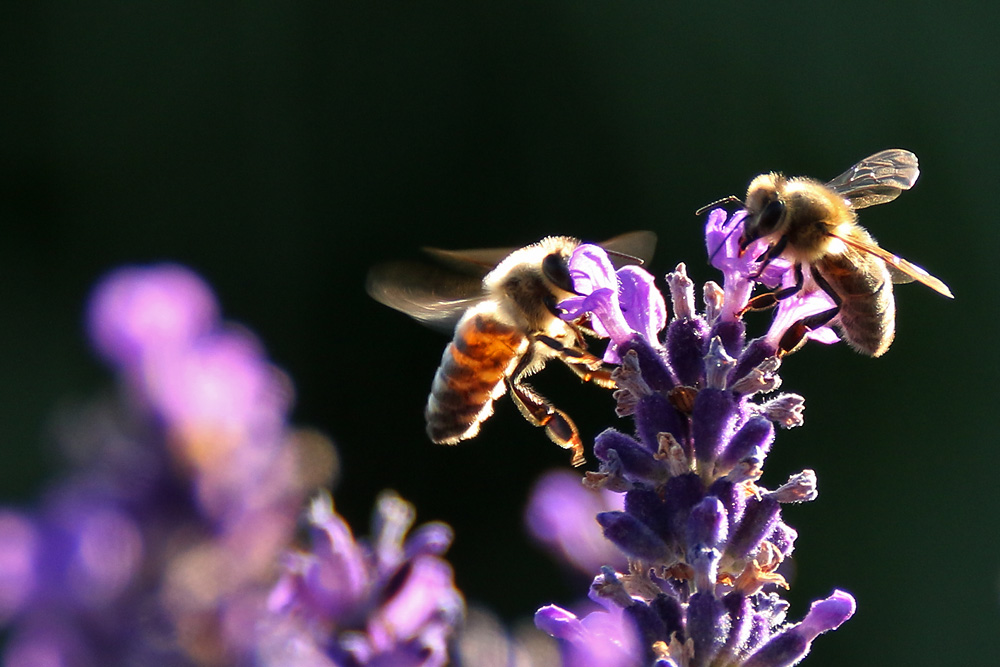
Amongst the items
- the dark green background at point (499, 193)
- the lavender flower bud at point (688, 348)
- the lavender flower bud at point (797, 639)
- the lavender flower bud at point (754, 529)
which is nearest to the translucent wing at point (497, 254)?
the lavender flower bud at point (688, 348)

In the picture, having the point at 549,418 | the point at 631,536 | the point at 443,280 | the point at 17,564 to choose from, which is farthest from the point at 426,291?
the point at 17,564

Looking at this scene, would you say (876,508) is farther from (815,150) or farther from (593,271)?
(593,271)

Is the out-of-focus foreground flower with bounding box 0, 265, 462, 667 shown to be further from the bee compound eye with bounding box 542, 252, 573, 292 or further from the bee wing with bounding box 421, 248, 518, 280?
the bee wing with bounding box 421, 248, 518, 280

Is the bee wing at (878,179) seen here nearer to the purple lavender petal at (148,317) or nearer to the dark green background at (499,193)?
the purple lavender petal at (148,317)

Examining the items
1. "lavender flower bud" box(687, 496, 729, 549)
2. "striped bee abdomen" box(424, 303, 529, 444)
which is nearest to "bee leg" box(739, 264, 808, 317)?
"lavender flower bud" box(687, 496, 729, 549)

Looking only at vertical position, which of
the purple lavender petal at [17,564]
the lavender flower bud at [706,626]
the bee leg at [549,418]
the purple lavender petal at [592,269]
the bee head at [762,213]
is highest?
the bee head at [762,213]

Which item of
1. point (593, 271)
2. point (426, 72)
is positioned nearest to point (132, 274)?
point (593, 271)
